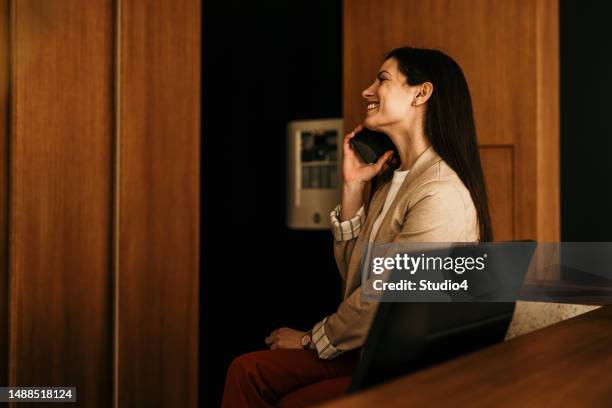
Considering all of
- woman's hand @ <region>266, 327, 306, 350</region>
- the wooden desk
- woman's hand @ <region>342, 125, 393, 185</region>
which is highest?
woman's hand @ <region>342, 125, 393, 185</region>

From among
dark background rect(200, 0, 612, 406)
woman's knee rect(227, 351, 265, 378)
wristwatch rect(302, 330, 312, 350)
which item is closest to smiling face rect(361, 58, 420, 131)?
wristwatch rect(302, 330, 312, 350)

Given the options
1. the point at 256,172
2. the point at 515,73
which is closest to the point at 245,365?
the point at 515,73

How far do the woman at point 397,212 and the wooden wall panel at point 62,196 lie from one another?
2.21 feet

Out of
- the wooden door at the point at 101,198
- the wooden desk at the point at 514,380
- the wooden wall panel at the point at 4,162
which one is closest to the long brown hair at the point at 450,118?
the wooden desk at the point at 514,380

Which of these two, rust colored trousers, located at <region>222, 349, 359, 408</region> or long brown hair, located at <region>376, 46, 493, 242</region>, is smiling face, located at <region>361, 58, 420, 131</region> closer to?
long brown hair, located at <region>376, 46, 493, 242</region>

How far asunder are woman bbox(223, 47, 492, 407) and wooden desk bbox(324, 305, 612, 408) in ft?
2.34

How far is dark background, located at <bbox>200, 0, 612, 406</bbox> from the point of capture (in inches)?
164

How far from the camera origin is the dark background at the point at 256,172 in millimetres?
4172

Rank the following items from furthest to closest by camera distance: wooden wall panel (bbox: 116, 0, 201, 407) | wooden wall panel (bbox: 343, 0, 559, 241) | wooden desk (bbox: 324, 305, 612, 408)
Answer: wooden wall panel (bbox: 343, 0, 559, 241)
wooden wall panel (bbox: 116, 0, 201, 407)
wooden desk (bbox: 324, 305, 612, 408)

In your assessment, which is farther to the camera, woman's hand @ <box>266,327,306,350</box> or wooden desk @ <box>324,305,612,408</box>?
woman's hand @ <box>266,327,306,350</box>

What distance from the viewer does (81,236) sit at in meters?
2.29

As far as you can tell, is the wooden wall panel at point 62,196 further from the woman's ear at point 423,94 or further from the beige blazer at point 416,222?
the woman's ear at point 423,94

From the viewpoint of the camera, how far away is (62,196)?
223cm

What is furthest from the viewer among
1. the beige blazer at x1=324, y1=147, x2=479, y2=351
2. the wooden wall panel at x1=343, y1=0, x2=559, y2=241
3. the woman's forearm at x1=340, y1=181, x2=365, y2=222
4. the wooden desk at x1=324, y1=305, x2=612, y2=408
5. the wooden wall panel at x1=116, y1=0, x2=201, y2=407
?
the wooden wall panel at x1=343, y1=0, x2=559, y2=241
